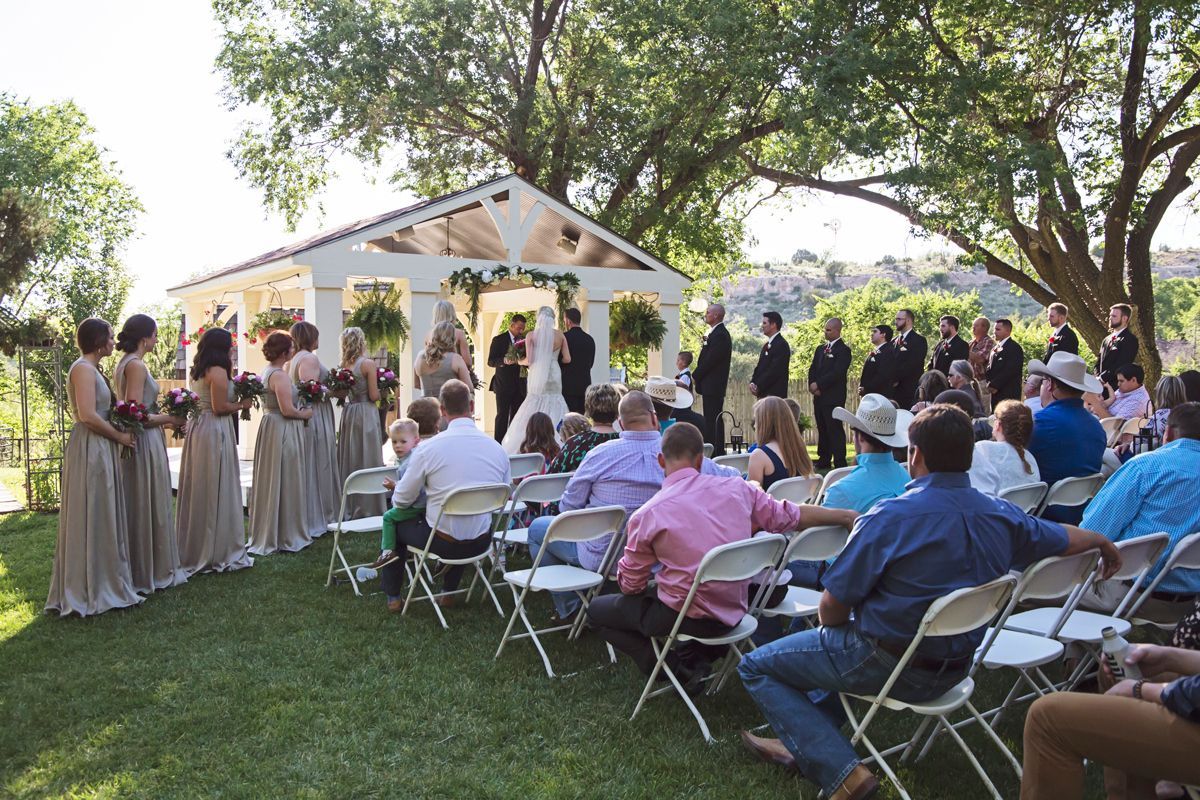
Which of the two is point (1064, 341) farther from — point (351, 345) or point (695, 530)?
point (695, 530)

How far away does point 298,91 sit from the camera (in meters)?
21.8

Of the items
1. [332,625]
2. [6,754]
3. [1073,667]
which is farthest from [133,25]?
[1073,667]

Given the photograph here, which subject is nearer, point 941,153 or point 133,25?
point 941,153

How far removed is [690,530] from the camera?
4184 millimetres

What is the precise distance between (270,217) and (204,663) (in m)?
21.3

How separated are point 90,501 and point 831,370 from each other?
32.8ft

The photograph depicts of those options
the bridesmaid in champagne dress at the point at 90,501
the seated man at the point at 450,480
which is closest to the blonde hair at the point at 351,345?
the bridesmaid in champagne dress at the point at 90,501

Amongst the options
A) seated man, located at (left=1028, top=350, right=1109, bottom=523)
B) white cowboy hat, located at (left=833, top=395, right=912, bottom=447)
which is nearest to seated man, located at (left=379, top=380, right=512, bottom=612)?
white cowboy hat, located at (left=833, top=395, right=912, bottom=447)

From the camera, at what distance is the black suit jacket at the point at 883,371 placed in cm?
1350

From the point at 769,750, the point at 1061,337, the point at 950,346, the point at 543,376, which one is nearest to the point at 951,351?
the point at 950,346

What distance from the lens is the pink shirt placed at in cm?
419

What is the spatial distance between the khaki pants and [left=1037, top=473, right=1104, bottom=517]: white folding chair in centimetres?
303

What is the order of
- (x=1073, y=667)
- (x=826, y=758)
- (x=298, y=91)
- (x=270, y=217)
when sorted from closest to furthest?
(x=826, y=758), (x=1073, y=667), (x=298, y=91), (x=270, y=217)

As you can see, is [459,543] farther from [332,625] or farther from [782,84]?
[782,84]
